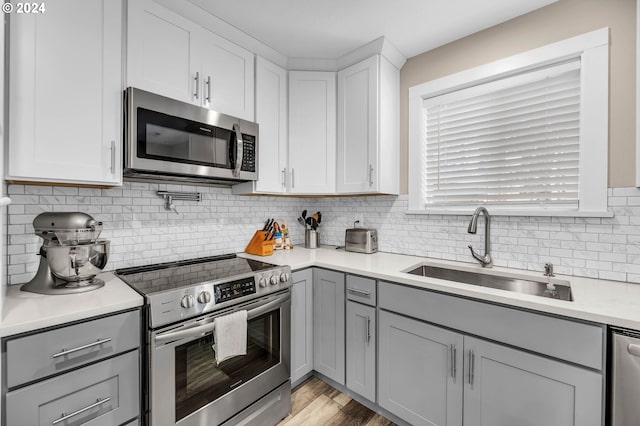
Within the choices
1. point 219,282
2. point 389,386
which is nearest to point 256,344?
point 219,282

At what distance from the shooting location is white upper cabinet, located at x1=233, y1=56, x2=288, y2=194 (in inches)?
87.4

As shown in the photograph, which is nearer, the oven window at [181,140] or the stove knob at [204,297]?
the stove knob at [204,297]

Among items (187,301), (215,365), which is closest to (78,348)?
(187,301)

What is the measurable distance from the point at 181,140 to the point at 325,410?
1.94 metres

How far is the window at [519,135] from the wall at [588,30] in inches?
1.8

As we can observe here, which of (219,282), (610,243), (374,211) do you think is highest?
(374,211)

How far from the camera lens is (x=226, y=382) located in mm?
1585

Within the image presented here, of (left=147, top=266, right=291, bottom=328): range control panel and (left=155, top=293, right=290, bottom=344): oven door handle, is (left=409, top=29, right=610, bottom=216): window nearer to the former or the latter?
(left=147, top=266, right=291, bottom=328): range control panel

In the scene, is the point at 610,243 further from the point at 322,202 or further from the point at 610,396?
the point at 322,202

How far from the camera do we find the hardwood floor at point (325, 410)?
71.2 inches

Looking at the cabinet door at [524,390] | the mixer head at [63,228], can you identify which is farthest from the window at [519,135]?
the mixer head at [63,228]

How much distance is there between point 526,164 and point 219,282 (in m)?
2.01

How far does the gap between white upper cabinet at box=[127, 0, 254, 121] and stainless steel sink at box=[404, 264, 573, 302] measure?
171 centimetres

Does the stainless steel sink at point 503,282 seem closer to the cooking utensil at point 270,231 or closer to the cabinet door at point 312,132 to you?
the cabinet door at point 312,132
